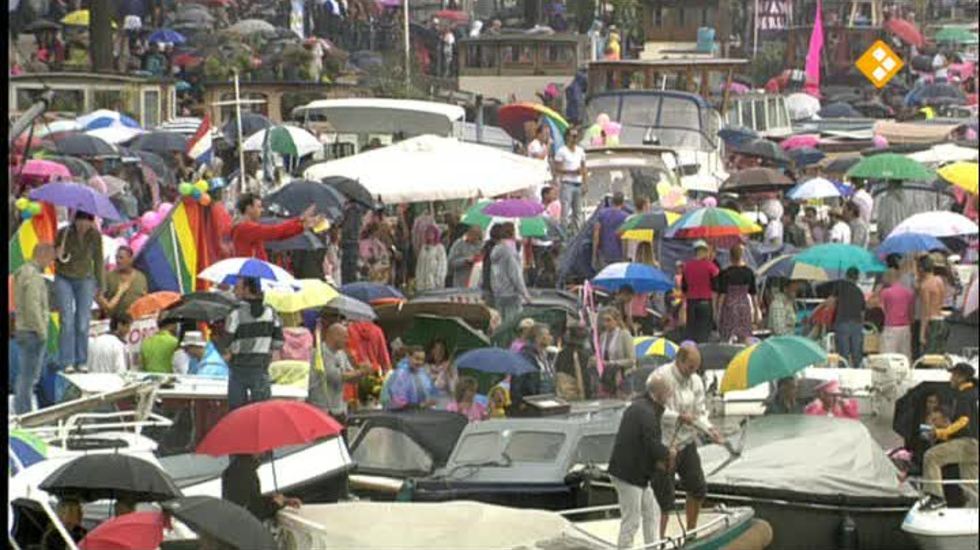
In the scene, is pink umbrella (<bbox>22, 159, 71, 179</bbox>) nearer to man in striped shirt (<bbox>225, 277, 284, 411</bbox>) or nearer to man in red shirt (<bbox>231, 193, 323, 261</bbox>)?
man in red shirt (<bbox>231, 193, 323, 261</bbox>)

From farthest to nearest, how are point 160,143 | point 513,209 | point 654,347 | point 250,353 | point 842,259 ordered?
point 160,143
point 513,209
point 842,259
point 654,347
point 250,353

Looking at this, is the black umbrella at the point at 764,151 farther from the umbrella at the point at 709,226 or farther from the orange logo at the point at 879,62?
the umbrella at the point at 709,226

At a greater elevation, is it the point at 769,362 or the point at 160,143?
the point at 769,362

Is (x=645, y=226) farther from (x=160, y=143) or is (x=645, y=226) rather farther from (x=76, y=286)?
(x=160, y=143)

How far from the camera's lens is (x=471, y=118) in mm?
29812

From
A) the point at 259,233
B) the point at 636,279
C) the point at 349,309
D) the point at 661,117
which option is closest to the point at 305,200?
the point at 636,279

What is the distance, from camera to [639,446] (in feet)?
35.1

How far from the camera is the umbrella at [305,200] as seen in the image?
18.9 metres

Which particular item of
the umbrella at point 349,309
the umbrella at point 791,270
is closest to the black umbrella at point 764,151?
the umbrella at point 791,270

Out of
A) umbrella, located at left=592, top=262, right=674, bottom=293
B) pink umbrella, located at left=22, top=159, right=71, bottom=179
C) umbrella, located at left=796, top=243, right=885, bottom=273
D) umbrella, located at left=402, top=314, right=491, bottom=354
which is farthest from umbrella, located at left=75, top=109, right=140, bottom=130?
umbrella, located at left=796, top=243, right=885, bottom=273

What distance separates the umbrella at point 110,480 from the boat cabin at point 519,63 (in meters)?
20.9

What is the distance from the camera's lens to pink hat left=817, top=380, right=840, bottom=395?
45.4 ft

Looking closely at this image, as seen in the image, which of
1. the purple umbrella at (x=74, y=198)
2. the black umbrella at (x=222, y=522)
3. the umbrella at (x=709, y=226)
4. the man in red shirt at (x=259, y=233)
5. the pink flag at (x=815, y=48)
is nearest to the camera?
the black umbrella at (x=222, y=522)

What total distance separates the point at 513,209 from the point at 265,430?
8738mm
